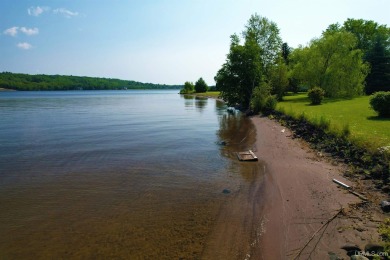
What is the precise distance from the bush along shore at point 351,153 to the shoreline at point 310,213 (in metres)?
0.76

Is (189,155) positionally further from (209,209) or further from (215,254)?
(215,254)

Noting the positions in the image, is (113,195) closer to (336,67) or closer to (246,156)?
(246,156)

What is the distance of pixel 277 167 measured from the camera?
15.6 m

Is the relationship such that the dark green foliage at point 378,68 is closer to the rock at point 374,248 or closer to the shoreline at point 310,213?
the shoreline at point 310,213

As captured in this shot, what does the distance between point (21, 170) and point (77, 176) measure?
366cm

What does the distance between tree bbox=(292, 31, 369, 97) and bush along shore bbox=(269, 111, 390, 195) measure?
28.4m

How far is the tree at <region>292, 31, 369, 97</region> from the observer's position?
46.7 m

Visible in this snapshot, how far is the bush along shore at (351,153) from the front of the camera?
1207 cm

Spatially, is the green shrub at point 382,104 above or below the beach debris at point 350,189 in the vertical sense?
above

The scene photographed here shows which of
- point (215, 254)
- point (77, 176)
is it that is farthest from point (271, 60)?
point (215, 254)

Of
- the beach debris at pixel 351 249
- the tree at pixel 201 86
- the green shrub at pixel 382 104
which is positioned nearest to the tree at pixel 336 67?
the green shrub at pixel 382 104

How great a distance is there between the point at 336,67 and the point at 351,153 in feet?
126

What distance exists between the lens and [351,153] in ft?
49.9

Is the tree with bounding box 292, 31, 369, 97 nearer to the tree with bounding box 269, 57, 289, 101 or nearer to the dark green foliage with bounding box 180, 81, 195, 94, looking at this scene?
the tree with bounding box 269, 57, 289, 101
